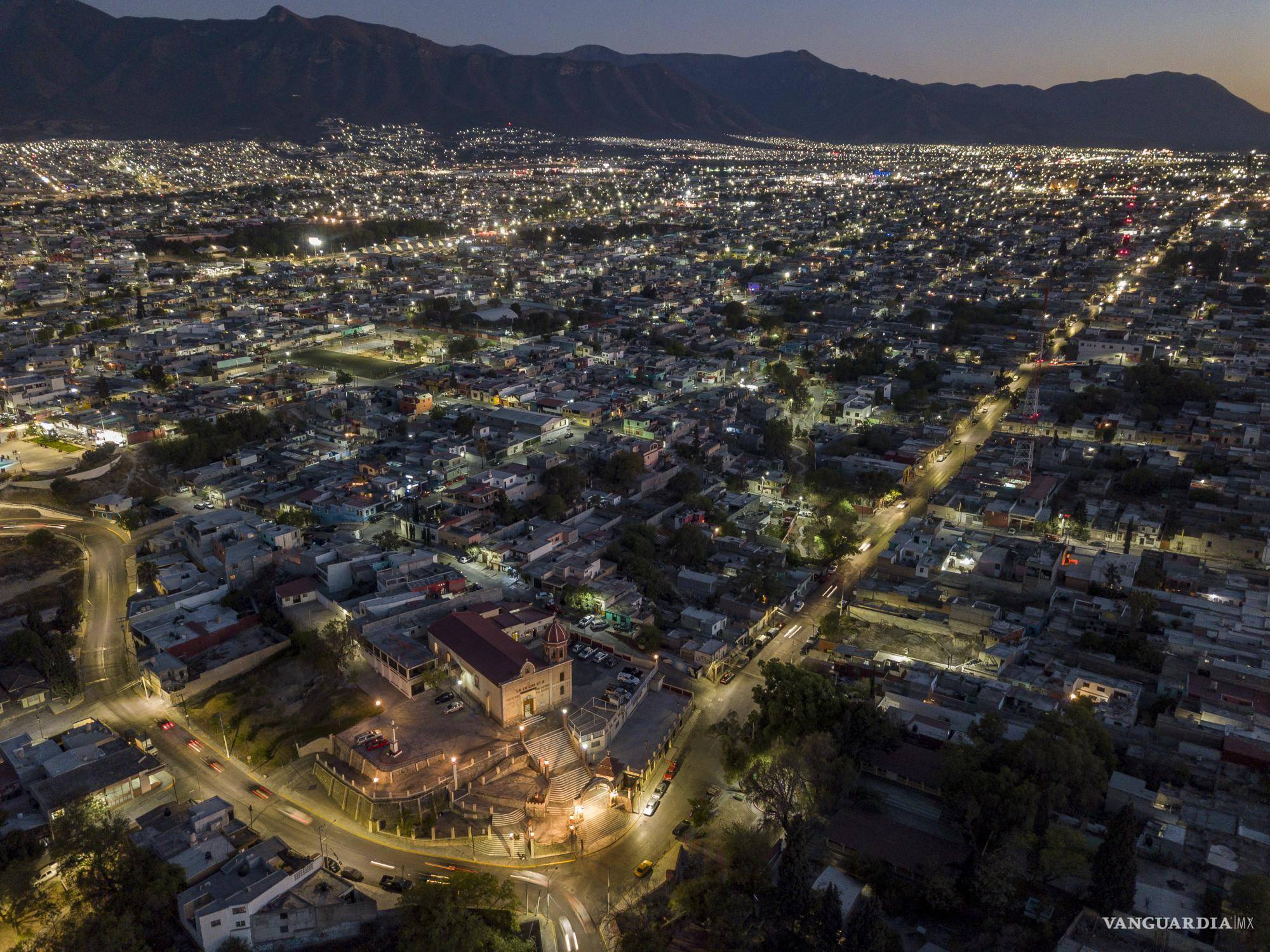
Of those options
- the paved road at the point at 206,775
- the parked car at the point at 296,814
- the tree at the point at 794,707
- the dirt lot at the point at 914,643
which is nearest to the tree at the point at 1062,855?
the tree at the point at 794,707

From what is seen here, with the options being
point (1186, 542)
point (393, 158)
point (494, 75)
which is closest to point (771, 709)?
point (1186, 542)

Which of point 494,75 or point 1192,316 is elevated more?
point 494,75

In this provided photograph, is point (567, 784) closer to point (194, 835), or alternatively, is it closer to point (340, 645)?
point (194, 835)

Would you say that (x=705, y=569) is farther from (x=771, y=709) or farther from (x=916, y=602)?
(x=771, y=709)

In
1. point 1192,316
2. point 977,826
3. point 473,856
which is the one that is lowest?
point 473,856

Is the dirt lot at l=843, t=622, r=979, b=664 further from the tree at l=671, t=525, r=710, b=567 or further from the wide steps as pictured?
the wide steps

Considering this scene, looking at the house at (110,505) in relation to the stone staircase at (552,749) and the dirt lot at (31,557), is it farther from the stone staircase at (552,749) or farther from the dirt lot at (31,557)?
the stone staircase at (552,749)

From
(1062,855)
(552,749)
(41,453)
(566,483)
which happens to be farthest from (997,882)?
(41,453)
